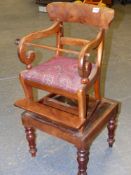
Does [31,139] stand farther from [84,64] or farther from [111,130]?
[84,64]

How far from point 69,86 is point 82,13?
18.3 inches

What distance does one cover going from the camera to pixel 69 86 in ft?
4.60

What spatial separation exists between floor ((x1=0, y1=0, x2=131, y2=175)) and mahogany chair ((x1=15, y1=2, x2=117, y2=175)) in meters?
0.18

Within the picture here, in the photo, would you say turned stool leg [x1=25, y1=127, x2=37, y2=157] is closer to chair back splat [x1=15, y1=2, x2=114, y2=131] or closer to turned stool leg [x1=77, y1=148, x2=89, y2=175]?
chair back splat [x1=15, y1=2, x2=114, y2=131]

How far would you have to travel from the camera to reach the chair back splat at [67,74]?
4.59ft

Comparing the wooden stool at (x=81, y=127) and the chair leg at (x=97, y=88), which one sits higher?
the chair leg at (x=97, y=88)

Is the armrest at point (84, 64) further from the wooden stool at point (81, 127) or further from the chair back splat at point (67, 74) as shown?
the wooden stool at point (81, 127)

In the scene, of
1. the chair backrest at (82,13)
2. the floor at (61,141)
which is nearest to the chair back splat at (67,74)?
the chair backrest at (82,13)

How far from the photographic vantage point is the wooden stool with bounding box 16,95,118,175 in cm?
145

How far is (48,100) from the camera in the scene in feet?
5.38

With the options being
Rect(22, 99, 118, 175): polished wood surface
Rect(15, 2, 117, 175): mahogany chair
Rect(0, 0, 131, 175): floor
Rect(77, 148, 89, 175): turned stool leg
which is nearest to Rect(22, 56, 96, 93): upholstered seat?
Rect(15, 2, 117, 175): mahogany chair

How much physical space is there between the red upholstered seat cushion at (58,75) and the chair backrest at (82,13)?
258mm

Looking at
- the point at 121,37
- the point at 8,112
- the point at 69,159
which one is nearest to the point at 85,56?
the point at 69,159

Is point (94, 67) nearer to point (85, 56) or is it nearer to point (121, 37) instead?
point (85, 56)
